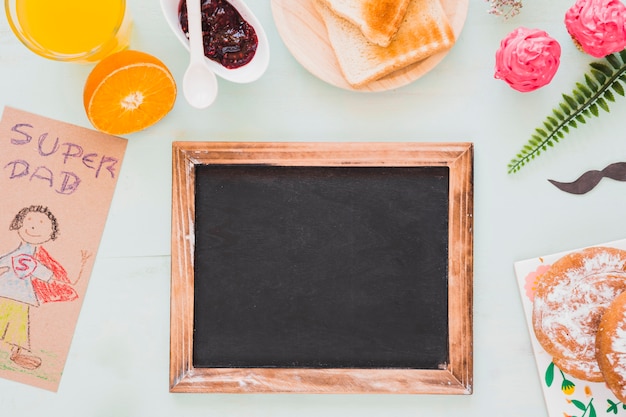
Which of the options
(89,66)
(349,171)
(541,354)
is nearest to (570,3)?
(349,171)

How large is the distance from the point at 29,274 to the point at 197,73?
479 mm

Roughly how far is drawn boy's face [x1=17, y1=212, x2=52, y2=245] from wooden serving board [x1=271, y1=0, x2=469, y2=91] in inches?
21.2

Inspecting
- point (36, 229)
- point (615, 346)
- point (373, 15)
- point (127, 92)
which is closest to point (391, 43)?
point (373, 15)

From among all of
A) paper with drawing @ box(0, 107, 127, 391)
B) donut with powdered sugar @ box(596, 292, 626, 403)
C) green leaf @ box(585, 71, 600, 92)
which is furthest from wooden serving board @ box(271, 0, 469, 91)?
donut with powdered sugar @ box(596, 292, 626, 403)

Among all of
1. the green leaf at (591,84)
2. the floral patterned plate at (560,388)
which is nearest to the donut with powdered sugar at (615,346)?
the floral patterned plate at (560,388)

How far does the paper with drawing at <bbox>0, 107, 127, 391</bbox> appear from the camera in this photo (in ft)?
3.43

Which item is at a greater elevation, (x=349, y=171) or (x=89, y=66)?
(x=89, y=66)

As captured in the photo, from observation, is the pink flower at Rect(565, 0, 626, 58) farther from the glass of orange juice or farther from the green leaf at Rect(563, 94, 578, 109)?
the glass of orange juice

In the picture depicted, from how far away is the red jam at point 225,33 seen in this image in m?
0.96

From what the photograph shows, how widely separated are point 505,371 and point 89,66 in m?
0.94

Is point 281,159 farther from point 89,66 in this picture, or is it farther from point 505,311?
point 505,311

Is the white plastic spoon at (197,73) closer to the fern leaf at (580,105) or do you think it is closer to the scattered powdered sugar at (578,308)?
the fern leaf at (580,105)

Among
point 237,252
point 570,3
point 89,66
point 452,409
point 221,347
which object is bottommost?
point 452,409

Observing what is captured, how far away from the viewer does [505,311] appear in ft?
3.45
